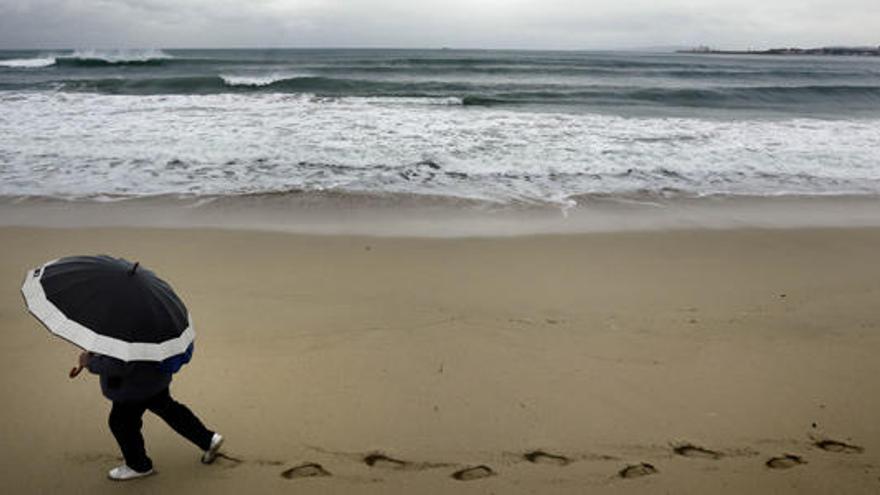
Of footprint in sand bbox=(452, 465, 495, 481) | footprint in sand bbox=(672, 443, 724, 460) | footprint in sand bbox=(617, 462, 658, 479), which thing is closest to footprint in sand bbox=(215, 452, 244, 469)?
footprint in sand bbox=(452, 465, 495, 481)

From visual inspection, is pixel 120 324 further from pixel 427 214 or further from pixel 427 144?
pixel 427 144

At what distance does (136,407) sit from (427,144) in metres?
9.87

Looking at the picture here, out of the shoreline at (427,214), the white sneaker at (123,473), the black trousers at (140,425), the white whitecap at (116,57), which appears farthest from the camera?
the white whitecap at (116,57)

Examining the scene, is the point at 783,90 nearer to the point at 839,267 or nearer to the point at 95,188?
the point at 839,267

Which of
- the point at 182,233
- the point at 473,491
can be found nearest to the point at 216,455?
the point at 473,491

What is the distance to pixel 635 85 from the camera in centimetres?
2959

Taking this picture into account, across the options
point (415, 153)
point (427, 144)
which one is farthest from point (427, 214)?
point (427, 144)

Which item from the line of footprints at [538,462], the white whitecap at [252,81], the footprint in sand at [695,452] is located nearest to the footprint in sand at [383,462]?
the line of footprints at [538,462]

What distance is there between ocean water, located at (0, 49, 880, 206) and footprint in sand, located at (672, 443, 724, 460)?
5.10 metres

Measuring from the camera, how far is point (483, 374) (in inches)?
143

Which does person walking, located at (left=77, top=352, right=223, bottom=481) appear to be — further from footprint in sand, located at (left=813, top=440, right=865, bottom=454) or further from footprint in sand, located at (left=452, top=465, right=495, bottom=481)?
footprint in sand, located at (left=813, top=440, right=865, bottom=454)

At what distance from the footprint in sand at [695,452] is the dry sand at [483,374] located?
15mm

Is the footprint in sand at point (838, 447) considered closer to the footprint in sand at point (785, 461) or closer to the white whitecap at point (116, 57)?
the footprint in sand at point (785, 461)

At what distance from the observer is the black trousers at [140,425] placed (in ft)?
8.49
